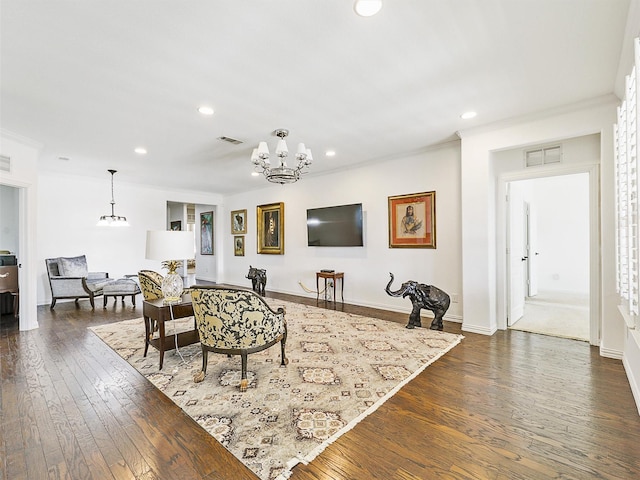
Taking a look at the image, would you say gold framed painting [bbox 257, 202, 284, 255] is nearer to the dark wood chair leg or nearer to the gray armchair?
the gray armchair

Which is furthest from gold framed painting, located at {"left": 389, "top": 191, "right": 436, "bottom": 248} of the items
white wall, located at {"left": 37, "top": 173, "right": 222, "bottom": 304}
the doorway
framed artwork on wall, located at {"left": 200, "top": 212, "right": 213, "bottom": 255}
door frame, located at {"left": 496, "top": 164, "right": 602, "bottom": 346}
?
framed artwork on wall, located at {"left": 200, "top": 212, "right": 213, "bottom": 255}

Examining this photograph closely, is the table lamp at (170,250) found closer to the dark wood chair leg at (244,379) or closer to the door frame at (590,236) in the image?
the dark wood chair leg at (244,379)

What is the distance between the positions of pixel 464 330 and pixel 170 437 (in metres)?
3.71

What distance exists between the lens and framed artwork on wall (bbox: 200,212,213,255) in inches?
370

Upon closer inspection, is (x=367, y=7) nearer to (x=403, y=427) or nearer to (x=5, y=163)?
(x=403, y=427)

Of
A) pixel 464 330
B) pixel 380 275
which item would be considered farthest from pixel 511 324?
pixel 380 275

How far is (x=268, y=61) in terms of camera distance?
2.43 m

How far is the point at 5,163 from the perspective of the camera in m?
3.98

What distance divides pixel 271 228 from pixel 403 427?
6.00 meters

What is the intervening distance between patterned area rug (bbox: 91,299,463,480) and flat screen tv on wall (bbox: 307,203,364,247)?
1.98 m

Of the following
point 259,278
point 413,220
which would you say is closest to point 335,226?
point 413,220

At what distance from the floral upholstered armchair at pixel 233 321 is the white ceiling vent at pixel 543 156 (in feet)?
12.5

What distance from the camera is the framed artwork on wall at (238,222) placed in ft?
27.4

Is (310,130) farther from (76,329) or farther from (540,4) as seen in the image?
(76,329)
